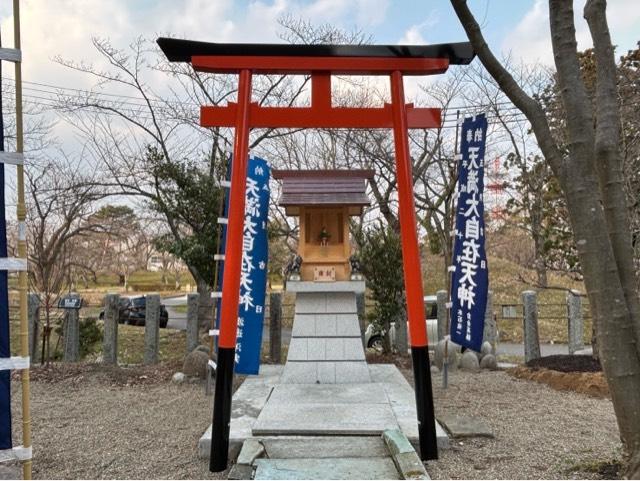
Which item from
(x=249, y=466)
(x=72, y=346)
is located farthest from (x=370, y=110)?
(x=72, y=346)

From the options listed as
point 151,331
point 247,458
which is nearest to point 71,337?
point 151,331

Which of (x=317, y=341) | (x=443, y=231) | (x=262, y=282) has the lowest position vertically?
(x=317, y=341)

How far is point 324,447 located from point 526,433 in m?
2.08

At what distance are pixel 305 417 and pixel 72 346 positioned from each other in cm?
619

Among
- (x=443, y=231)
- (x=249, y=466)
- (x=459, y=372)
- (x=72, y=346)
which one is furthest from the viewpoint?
(x=443, y=231)

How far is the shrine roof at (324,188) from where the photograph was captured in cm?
649

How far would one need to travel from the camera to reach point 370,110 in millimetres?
4336

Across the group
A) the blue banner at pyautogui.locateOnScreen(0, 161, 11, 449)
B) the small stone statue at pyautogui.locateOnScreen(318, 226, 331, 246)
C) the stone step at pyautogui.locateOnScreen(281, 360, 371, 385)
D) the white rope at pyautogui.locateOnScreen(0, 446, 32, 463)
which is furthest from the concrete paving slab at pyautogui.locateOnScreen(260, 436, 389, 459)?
the small stone statue at pyautogui.locateOnScreen(318, 226, 331, 246)

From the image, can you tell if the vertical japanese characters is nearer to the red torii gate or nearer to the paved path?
the red torii gate

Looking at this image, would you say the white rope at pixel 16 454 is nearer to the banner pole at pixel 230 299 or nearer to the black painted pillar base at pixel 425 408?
the banner pole at pixel 230 299

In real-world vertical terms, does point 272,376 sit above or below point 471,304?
below

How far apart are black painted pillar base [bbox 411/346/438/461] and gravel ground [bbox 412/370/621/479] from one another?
11 cm

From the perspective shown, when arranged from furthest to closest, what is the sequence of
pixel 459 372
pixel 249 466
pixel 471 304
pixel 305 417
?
1. pixel 459 372
2. pixel 471 304
3. pixel 305 417
4. pixel 249 466

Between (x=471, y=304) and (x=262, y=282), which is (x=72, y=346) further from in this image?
(x=471, y=304)
